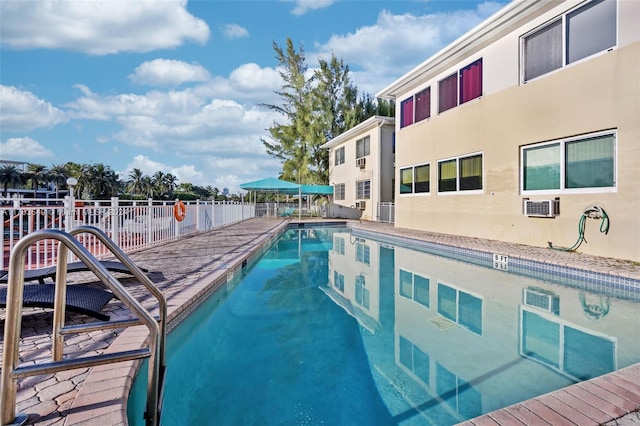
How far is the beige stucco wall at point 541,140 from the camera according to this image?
22.1ft

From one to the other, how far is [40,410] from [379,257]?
825 centimetres

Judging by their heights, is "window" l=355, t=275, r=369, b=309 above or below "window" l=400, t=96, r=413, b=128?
below

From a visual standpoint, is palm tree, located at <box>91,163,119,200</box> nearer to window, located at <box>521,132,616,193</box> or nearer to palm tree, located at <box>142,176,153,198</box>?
palm tree, located at <box>142,176,153,198</box>

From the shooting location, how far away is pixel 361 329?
4348mm

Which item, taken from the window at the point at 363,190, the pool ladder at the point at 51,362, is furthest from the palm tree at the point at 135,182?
the pool ladder at the point at 51,362

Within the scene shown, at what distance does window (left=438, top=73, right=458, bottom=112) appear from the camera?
1162cm

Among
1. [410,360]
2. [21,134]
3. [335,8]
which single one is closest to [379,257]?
[410,360]

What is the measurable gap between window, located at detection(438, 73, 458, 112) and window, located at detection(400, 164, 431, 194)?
2.27m

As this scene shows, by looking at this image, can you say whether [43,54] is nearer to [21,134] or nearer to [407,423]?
[407,423]

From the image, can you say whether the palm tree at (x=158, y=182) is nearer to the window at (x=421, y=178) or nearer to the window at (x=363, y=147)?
the window at (x=363, y=147)

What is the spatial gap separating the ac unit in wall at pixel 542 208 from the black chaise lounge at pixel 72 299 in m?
9.04

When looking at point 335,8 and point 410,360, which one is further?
point 335,8

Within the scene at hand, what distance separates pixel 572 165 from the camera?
780 cm

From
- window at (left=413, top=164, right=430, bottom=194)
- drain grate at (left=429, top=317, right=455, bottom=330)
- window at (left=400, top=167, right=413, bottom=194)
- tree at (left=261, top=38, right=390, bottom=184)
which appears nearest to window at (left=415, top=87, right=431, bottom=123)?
window at (left=413, top=164, right=430, bottom=194)
